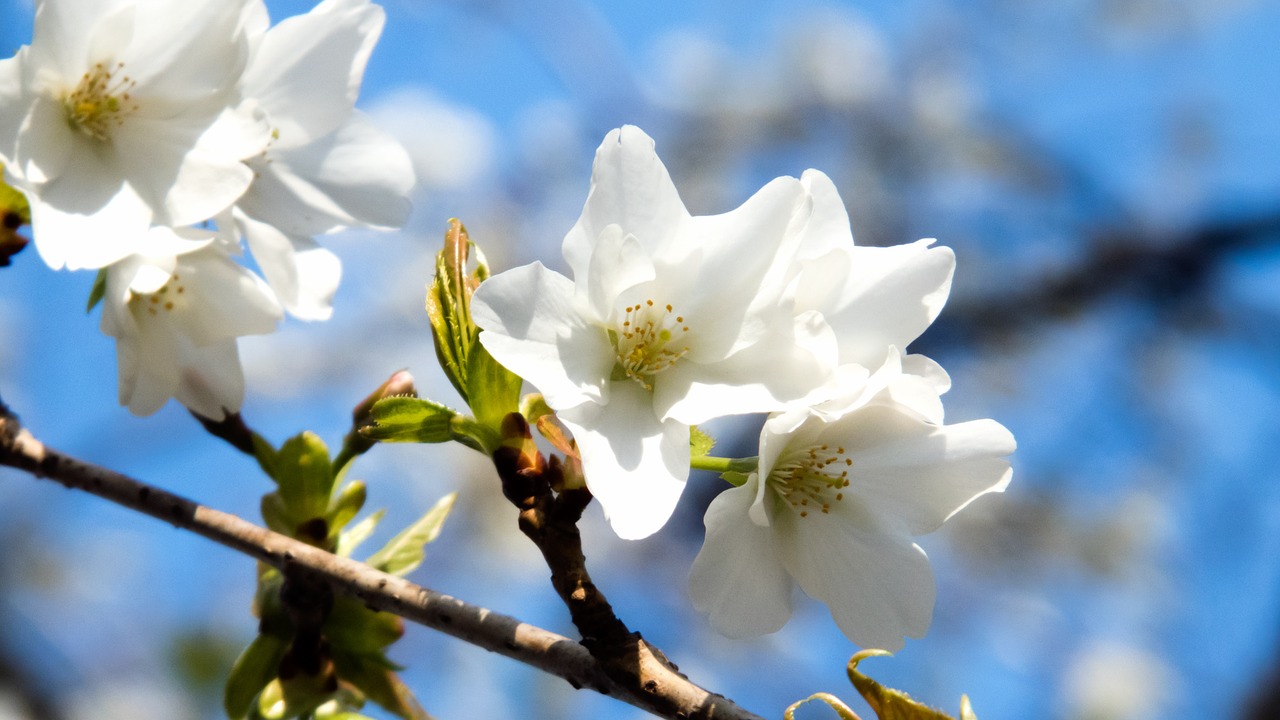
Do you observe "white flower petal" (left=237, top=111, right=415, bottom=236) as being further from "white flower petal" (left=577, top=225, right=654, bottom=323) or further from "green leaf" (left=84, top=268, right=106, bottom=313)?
"white flower petal" (left=577, top=225, right=654, bottom=323)

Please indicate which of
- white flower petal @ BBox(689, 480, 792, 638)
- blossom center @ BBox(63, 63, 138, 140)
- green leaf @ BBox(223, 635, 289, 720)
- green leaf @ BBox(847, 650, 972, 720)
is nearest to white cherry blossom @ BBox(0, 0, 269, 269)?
blossom center @ BBox(63, 63, 138, 140)

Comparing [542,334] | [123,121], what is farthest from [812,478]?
[123,121]

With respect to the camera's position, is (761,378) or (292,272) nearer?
(761,378)

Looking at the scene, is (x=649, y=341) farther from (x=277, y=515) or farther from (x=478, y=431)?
(x=277, y=515)

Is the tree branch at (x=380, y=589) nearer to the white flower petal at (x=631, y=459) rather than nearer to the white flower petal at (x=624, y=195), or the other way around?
the white flower petal at (x=631, y=459)

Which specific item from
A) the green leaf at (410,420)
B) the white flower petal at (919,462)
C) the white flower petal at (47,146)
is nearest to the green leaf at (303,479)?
the green leaf at (410,420)
